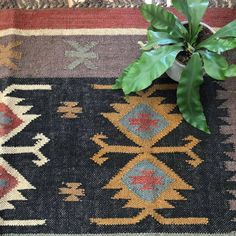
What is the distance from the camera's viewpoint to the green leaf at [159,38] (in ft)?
3.84

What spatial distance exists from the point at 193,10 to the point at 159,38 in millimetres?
124

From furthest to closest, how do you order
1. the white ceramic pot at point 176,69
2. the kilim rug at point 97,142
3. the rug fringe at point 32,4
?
the rug fringe at point 32,4 → the white ceramic pot at point 176,69 → the kilim rug at point 97,142

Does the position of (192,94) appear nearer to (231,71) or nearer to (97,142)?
(231,71)

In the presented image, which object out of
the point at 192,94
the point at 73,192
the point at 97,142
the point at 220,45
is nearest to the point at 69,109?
the point at 97,142

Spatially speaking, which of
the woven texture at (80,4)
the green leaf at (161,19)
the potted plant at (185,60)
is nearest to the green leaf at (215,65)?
the potted plant at (185,60)

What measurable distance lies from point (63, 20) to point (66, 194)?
60 centimetres

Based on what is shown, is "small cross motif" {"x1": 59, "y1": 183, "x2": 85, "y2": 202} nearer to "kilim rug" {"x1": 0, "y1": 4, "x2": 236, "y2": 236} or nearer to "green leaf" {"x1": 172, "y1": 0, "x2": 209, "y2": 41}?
"kilim rug" {"x1": 0, "y1": 4, "x2": 236, "y2": 236}

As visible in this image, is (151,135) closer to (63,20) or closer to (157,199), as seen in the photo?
(157,199)

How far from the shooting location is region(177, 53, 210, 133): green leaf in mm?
1156

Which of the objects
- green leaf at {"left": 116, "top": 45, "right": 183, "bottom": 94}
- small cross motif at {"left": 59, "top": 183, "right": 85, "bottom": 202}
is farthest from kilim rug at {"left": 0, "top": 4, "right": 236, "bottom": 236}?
green leaf at {"left": 116, "top": 45, "right": 183, "bottom": 94}

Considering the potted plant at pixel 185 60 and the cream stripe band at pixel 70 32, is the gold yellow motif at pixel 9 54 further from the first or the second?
the potted plant at pixel 185 60

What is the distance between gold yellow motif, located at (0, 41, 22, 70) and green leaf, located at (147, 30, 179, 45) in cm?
43

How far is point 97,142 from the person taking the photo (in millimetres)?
1207

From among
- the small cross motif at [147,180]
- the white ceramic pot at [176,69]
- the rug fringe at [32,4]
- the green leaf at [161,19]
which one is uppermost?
the rug fringe at [32,4]
